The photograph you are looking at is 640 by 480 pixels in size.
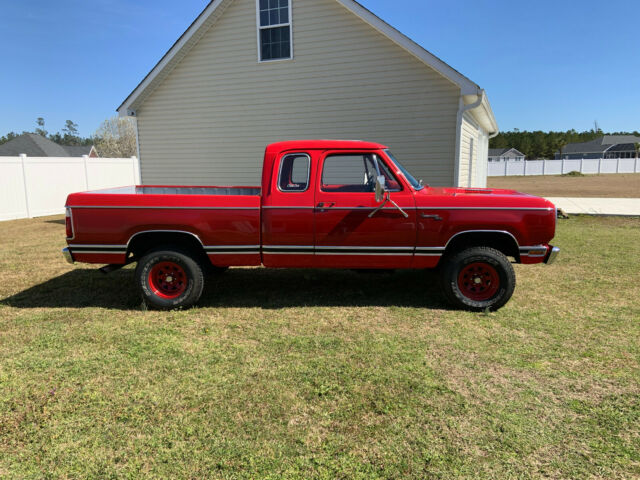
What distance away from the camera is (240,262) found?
533 centimetres

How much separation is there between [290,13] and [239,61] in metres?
1.84

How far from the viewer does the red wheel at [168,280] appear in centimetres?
538

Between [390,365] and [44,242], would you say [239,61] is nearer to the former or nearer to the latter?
[44,242]

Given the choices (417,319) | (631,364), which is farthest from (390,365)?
(631,364)

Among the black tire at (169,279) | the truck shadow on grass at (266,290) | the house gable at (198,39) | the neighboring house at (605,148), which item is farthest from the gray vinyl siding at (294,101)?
the neighboring house at (605,148)

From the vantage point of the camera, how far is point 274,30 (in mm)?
11219

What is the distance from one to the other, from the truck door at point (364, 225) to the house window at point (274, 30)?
23.6 ft

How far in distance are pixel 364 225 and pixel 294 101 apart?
7.18m

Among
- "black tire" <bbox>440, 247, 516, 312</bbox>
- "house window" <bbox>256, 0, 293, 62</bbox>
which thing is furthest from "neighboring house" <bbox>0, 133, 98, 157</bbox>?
"black tire" <bbox>440, 247, 516, 312</bbox>

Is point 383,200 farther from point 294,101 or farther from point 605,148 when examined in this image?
point 605,148

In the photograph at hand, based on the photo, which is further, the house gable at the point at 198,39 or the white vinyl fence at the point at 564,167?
the white vinyl fence at the point at 564,167

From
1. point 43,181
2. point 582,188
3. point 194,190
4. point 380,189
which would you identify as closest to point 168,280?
point 194,190

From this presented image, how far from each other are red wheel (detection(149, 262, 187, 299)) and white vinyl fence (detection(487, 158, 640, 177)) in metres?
56.7

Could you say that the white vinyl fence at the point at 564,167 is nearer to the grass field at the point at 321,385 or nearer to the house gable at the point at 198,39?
the house gable at the point at 198,39
